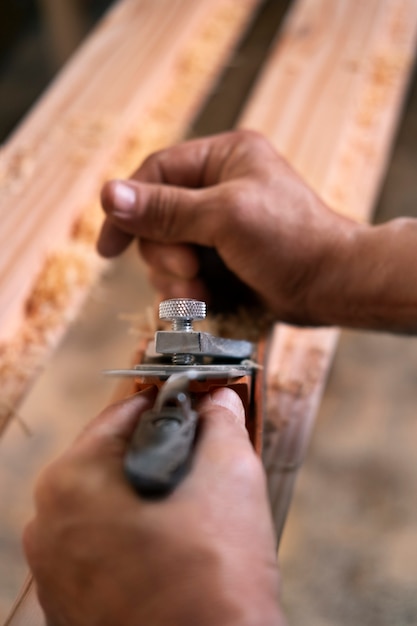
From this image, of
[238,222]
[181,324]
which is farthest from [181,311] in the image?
[238,222]

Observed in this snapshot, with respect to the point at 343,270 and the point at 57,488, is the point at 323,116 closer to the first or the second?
the point at 343,270

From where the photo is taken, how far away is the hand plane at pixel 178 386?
1.29 ft

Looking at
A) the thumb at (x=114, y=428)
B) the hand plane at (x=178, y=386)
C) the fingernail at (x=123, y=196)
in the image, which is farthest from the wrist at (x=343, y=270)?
the thumb at (x=114, y=428)

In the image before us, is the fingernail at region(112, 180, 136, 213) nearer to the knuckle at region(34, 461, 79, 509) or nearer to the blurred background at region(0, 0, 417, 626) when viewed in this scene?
the blurred background at region(0, 0, 417, 626)

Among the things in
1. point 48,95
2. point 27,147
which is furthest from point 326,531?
point 48,95

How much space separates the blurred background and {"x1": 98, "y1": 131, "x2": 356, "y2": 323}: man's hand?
0.17 meters

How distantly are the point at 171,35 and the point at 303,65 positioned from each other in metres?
0.33

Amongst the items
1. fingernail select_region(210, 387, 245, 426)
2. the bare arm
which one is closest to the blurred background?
the bare arm

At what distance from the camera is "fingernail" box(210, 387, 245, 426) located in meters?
0.51

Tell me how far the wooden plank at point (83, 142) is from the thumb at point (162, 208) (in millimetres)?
254

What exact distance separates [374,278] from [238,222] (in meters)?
0.18

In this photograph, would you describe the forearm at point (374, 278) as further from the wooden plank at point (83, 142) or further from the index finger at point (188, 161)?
the wooden plank at point (83, 142)

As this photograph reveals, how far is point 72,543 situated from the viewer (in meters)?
0.40

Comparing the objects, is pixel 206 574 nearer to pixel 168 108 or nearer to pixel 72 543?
pixel 72 543
